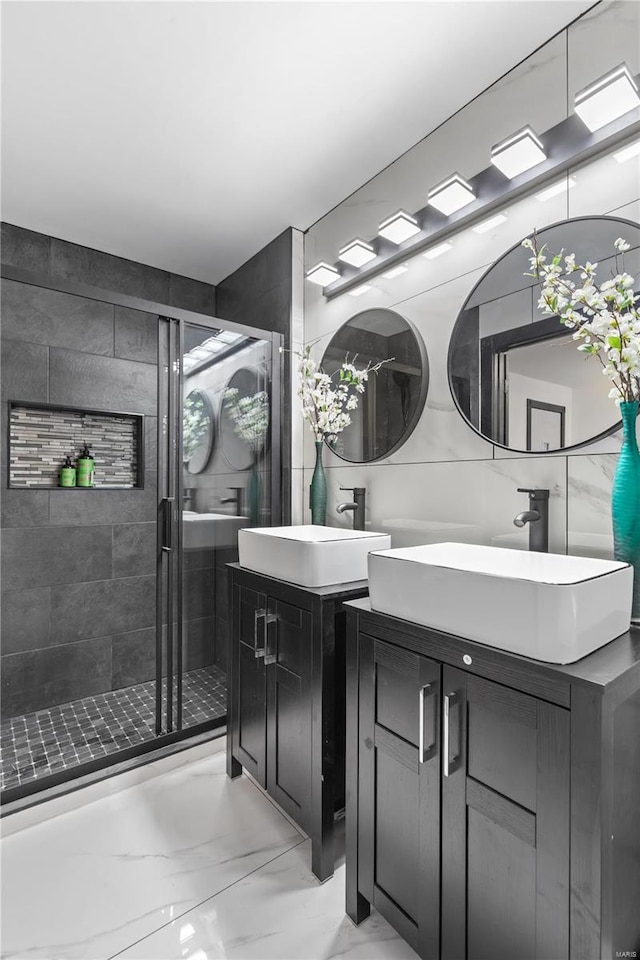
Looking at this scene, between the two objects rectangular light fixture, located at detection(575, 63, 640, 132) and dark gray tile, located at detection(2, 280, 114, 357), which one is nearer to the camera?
rectangular light fixture, located at detection(575, 63, 640, 132)

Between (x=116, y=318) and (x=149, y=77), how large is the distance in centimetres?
136

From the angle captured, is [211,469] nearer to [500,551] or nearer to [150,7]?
[500,551]

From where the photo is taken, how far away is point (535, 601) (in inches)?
36.3

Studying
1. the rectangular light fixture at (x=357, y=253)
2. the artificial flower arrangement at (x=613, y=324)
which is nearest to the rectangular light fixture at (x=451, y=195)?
the rectangular light fixture at (x=357, y=253)

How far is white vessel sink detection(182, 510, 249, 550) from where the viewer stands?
218 centimetres

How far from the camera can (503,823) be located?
97 cm

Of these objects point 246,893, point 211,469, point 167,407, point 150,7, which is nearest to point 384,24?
point 150,7

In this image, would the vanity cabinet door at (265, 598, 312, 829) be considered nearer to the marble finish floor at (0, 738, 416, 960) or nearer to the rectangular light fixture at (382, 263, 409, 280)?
the marble finish floor at (0, 738, 416, 960)

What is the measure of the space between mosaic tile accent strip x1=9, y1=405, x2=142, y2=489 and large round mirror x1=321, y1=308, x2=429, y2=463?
4.35 ft

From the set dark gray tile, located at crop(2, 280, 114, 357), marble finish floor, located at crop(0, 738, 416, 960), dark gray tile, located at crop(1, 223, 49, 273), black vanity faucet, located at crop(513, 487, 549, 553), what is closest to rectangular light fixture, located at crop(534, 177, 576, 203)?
black vanity faucet, located at crop(513, 487, 549, 553)

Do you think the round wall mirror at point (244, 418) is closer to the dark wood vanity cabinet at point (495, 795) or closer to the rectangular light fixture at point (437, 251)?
the rectangular light fixture at point (437, 251)

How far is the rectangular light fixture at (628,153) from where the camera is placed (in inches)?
51.7

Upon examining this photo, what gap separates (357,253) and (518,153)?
0.78m

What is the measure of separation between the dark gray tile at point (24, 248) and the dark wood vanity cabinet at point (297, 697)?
2047mm
